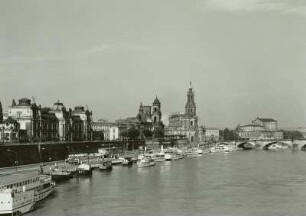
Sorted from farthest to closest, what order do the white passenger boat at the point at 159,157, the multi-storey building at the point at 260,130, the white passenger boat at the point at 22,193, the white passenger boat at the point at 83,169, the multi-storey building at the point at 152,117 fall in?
the multi-storey building at the point at 260,130, the multi-storey building at the point at 152,117, the white passenger boat at the point at 159,157, the white passenger boat at the point at 83,169, the white passenger boat at the point at 22,193

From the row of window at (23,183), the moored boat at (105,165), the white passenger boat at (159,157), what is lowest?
the row of window at (23,183)

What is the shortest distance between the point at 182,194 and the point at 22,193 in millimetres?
5477

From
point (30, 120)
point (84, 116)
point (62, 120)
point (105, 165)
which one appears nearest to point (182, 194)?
point (105, 165)

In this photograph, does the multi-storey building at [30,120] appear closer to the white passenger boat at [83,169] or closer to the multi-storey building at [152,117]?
the white passenger boat at [83,169]

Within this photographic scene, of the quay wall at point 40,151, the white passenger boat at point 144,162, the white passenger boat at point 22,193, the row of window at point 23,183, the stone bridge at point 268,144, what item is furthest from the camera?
the stone bridge at point 268,144

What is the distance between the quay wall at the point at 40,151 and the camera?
989 inches

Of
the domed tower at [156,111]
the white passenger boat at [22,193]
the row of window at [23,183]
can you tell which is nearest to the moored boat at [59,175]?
the white passenger boat at [22,193]

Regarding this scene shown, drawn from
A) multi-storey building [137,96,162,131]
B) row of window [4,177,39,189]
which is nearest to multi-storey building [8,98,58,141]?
row of window [4,177,39,189]

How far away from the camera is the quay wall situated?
25125 mm

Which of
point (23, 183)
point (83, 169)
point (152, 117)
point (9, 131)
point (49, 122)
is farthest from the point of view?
point (152, 117)

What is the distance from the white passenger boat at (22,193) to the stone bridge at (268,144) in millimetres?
41577

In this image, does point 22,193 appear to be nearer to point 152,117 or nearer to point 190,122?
point 152,117

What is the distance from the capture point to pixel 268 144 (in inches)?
2365

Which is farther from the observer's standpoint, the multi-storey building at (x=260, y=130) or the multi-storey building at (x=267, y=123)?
the multi-storey building at (x=267, y=123)
